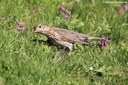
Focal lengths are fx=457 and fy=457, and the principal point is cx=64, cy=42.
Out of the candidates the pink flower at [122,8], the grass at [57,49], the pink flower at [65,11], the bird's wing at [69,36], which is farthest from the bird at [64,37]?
the pink flower at [122,8]

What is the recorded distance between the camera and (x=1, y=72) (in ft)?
20.3

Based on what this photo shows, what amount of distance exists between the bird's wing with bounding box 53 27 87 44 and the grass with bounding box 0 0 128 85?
142mm

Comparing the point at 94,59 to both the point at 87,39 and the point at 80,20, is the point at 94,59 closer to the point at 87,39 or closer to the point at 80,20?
the point at 87,39

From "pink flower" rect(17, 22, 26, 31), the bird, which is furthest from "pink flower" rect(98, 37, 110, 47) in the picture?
"pink flower" rect(17, 22, 26, 31)

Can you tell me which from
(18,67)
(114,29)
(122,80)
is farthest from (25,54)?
(114,29)

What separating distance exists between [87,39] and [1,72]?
1804 millimetres

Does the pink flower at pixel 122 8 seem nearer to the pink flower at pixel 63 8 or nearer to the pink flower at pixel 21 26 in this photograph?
the pink flower at pixel 63 8

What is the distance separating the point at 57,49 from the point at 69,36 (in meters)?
0.29

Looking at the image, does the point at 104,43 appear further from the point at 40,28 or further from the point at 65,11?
the point at 65,11

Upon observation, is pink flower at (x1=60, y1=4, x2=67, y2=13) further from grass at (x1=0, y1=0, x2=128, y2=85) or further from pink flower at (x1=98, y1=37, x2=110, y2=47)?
pink flower at (x1=98, y1=37, x2=110, y2=47)

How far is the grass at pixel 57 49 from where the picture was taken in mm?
6199

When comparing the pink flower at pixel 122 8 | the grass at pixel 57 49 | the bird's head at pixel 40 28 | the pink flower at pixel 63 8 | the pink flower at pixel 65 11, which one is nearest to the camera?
the grass at pixel 57 49

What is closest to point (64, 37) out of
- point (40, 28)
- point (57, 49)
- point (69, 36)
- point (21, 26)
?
point (69, 36)

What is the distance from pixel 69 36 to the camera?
7.33m
